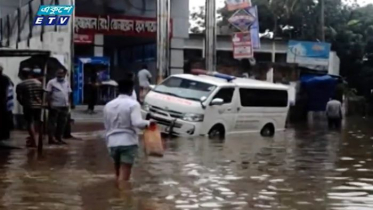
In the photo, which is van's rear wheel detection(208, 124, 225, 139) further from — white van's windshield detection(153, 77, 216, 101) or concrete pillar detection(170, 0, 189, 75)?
concrete pillar detection(170, 0, 189, 75)

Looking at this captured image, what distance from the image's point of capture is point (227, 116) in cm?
2108

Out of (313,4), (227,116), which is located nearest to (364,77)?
(313,4)

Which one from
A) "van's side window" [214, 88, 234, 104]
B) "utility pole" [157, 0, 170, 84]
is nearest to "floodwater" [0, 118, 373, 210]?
"van's side window" [214, 88, 234, 104]

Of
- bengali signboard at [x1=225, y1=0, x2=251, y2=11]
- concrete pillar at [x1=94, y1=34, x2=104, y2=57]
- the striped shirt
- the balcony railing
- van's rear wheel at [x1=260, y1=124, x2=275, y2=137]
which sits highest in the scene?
bengali signboard at [x1=225, y1=0, x2=251, y2=11]

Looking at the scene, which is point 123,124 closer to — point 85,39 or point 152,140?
point 152,140

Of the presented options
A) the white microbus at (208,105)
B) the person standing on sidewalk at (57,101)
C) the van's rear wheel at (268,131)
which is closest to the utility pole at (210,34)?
the van's rear wheel at (268,131)

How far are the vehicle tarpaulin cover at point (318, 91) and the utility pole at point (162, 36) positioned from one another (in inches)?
345

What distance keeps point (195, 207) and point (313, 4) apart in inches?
1705

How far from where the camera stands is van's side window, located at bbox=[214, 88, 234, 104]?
20600mm

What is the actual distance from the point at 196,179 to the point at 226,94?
31.4 feet

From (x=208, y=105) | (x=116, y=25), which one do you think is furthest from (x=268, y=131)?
(x=116, y=25)

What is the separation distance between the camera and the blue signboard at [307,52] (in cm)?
4134

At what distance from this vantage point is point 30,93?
594 inches

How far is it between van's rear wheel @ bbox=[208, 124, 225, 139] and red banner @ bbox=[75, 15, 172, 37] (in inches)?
496
